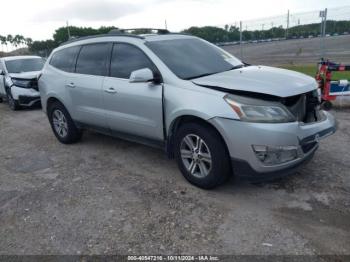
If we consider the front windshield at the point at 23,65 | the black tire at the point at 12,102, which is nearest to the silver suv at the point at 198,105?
the black tire at the point at 12,102

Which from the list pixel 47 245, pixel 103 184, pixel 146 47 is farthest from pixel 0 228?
pixel 146 47

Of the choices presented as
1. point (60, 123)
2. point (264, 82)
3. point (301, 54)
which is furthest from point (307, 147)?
point (301, 54)

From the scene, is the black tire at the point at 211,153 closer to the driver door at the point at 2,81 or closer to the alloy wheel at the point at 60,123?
the alloy wheel at the point at 60,123

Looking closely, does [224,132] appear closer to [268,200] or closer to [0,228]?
[268,200]

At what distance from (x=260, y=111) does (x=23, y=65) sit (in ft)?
32.1

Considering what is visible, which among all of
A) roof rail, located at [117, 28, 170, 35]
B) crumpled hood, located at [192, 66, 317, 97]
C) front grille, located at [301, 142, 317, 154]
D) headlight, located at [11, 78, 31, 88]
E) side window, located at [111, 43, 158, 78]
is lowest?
headlight, located at [11, 78, 31, 88]

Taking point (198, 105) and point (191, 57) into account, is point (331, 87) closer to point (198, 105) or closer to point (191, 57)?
point (191, 57)

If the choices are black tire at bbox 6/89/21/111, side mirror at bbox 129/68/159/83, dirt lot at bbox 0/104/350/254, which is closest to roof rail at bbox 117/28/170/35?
side mirror at bbox 129/68/159/83

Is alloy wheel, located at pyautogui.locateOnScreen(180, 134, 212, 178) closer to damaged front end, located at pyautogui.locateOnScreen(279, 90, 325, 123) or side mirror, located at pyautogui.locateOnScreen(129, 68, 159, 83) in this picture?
A: side mirror, located at pyautogui.locateOnScreen(129, 68, 159, 83)

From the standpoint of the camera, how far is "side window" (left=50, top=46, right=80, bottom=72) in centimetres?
590

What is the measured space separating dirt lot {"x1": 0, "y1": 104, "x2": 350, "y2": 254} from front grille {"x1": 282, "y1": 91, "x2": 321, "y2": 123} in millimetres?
750

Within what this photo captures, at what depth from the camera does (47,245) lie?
334 cm

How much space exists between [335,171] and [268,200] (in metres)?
1.16

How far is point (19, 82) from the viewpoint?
1042 cm
